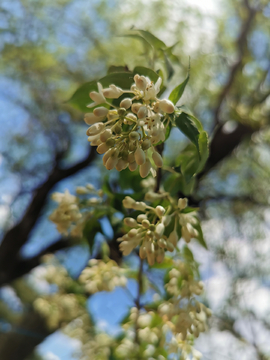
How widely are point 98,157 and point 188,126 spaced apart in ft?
4.92

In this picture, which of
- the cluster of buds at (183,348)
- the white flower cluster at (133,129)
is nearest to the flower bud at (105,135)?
the white flower cluster at (133,129)

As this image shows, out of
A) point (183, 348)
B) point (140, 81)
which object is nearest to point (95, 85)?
point (140, 81)

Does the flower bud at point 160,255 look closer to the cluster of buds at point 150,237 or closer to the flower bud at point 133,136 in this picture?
the cluster of buds at point 150,237

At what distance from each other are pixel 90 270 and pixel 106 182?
0.22 m

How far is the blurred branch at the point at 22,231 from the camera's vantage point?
166cm

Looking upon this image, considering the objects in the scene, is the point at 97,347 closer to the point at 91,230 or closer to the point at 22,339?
the point at 91,230

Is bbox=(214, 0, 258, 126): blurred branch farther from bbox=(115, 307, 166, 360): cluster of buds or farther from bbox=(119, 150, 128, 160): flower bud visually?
bbox=(119, 150, 128, 160): flower bud

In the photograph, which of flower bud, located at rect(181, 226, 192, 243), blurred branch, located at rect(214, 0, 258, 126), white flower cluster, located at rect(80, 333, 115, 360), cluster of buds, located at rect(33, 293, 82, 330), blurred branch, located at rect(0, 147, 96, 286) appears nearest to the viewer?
flower bud, located at rect(181, 226, 192, 243)

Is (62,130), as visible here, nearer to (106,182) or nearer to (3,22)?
(3,22)

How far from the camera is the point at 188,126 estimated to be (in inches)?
14.3

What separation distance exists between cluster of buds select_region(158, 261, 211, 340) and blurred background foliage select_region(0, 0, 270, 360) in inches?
30.2

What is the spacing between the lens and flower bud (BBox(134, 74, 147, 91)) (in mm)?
340

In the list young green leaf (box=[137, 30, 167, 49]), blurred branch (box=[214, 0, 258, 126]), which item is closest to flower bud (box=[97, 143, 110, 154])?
young green leaf (box=[137, 30, 167, 49])

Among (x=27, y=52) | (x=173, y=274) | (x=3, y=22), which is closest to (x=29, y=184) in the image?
(x=27, y=52)
